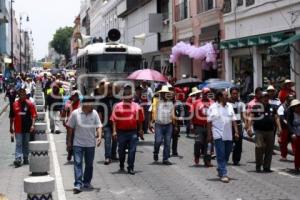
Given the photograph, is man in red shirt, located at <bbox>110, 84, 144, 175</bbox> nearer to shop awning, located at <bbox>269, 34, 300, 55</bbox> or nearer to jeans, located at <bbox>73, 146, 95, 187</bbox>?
jeans, located at <bbox>73, 146, 95, 187</bbox>

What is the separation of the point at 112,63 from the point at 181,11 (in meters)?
16.2

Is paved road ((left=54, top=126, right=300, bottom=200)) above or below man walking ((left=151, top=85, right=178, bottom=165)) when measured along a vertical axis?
below

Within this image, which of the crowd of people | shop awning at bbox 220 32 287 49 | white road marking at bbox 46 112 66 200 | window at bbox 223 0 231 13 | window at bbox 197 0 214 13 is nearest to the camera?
white road marking at bbox 46 112 66 200

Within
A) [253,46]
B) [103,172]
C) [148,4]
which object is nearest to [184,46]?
[253,46]

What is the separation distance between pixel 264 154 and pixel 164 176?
229cm

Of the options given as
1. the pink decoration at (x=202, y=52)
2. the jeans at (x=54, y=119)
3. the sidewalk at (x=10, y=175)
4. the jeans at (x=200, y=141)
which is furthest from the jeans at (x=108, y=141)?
the pink decoration at (x=202, y=52)

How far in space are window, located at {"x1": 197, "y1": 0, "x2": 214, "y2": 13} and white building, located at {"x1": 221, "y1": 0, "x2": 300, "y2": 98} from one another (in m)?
2.54

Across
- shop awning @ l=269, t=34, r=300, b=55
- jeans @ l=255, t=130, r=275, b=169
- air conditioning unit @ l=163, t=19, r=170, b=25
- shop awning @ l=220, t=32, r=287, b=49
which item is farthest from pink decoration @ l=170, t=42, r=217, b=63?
jeans @ l=255, t=130, r=275, b=169

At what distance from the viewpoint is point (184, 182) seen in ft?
37.2

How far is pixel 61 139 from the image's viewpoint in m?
18.8

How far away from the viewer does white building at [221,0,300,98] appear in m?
22.0

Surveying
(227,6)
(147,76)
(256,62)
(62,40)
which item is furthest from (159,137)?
(62,40)

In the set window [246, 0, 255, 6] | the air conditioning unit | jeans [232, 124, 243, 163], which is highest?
the air conditioning unit

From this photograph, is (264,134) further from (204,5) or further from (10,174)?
(204,5)
